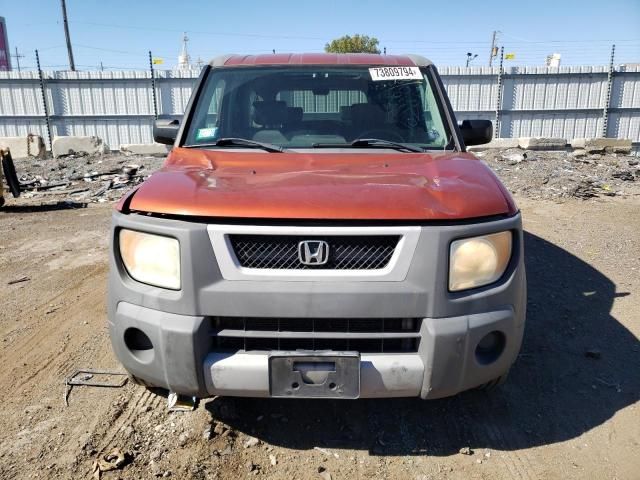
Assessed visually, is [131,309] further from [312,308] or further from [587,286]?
[587,286]

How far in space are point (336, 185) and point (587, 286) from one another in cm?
360

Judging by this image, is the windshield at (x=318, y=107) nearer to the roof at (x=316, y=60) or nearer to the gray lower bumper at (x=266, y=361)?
the roof at (x=316, y=60)

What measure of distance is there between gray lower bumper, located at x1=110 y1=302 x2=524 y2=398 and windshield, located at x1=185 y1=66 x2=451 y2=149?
1424 millimetres

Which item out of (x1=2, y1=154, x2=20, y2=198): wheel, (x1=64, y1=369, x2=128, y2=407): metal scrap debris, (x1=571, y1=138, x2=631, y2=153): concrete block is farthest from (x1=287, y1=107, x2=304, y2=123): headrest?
(x1=571, y1=138, x2=631, y2=153): concrete block

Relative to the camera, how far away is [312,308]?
207 cm

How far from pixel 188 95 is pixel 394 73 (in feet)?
47.3

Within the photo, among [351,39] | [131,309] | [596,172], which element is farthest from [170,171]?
[351,39]

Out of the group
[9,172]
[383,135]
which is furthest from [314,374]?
[9,172]

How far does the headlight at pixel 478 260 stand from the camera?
83.8 inches

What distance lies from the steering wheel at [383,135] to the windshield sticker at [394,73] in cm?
44

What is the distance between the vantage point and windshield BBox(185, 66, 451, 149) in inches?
129

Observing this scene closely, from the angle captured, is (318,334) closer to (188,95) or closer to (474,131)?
(474,131)

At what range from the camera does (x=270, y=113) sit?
341 centimetres

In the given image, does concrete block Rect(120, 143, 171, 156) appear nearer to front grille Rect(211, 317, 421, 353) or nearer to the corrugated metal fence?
the corrugated metal fence
